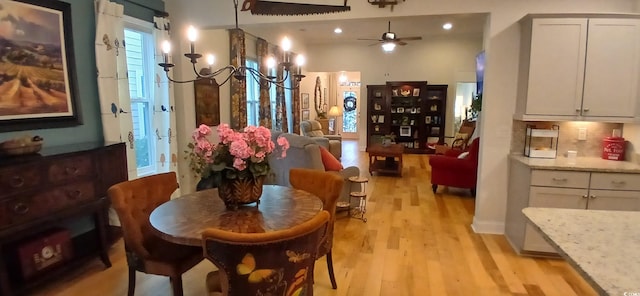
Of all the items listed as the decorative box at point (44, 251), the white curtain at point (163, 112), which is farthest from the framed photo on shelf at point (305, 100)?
the decorative box at point (44, 251)

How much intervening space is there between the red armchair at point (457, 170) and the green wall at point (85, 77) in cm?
453

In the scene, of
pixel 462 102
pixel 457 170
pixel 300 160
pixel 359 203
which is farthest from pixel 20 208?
pixel 462 102

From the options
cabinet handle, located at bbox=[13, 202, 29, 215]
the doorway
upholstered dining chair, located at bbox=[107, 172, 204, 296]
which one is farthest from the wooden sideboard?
the doorway

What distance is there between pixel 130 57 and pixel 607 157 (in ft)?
16.8

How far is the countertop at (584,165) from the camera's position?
3.12 m

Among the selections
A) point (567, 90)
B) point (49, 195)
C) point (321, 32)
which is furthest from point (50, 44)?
point (321, 32)

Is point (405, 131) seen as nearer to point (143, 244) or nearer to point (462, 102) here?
point (462, 102)

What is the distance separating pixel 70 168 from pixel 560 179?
13.6 feet

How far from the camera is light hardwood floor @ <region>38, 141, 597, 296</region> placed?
2.82m

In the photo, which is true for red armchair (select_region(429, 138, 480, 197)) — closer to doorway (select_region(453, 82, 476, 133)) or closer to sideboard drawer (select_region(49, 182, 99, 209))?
doorway (select_region(453, 82, 476, 133))

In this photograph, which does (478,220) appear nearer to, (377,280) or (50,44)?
(377,280)

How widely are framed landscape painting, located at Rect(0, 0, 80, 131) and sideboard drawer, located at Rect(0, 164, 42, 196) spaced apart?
61 centimetres

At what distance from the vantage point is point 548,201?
10.8 ft

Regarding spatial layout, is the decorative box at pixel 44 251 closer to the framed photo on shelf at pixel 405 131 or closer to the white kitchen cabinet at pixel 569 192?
the white kitchen cabinet at pixel 569 192
